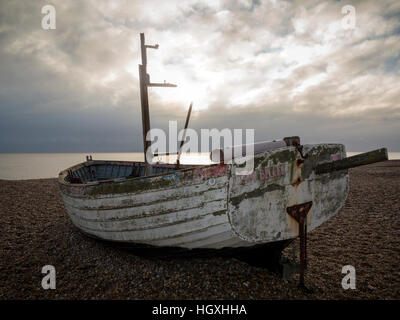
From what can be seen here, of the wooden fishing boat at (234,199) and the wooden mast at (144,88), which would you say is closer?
the wooden fishing boat at (234,199)

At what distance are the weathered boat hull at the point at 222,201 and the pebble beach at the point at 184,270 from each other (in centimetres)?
88

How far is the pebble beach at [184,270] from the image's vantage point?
157 inches

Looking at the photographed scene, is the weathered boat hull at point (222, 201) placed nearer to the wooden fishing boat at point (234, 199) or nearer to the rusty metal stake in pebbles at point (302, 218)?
the wooden fishing boat at point (234, 199)

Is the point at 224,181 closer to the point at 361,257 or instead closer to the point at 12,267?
the point at 361,257

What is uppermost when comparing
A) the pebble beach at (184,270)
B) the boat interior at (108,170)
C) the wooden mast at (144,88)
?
the wooden mast at (144,88)

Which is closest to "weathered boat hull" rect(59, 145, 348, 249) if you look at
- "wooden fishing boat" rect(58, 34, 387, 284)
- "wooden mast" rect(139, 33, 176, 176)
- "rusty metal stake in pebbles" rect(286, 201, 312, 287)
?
"wooden fishing boat" rect(58, 34, 387, 284)

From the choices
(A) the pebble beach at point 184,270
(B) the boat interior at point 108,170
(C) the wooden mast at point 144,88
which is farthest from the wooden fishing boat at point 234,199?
(B) the boat interior at point 108,170

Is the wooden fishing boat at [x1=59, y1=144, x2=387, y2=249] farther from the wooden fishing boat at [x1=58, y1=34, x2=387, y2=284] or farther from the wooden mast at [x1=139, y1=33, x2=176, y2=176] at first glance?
the wooden mast at [x1=139, y1=33, x2=176, y2=176]

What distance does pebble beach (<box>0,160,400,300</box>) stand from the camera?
3998mm

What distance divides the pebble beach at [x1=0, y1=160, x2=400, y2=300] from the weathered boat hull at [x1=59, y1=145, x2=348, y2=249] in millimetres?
883

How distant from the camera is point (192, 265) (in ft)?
15.4

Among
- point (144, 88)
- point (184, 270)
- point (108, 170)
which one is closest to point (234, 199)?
point (184, 270)

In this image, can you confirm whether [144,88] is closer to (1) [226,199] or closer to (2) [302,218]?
(1) [226,199]
